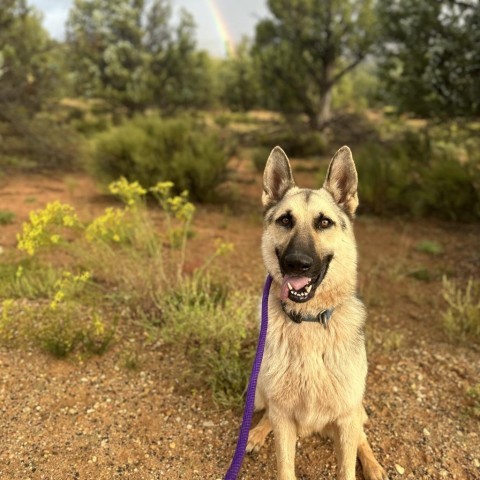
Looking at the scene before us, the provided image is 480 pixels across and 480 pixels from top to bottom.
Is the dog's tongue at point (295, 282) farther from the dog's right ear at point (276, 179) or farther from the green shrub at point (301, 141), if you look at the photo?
the green shrub at point (301, 141)

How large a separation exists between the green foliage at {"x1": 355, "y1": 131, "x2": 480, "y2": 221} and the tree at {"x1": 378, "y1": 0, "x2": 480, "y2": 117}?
107 cm

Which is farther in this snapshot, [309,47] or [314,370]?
[309,47]

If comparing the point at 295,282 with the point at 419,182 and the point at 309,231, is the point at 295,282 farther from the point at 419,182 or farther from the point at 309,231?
the point at 419,182

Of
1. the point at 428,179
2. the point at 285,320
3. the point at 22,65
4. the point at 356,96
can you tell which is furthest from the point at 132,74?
the point at 356,96

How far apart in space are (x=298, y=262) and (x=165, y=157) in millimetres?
7026

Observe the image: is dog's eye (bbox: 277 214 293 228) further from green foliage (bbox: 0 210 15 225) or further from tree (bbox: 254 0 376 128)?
tree (bbox: 254 0 376 128)

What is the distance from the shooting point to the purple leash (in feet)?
7.13

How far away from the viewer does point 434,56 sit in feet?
22.7

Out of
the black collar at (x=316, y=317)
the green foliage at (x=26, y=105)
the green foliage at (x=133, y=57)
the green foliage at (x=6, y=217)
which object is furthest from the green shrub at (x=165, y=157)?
the green foliage at (x=133, y=57)

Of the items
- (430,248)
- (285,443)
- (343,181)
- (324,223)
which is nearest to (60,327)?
(285,443)

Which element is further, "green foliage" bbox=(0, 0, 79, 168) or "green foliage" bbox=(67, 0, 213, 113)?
"green foliage" bbox=(67, 0, 213, 113)

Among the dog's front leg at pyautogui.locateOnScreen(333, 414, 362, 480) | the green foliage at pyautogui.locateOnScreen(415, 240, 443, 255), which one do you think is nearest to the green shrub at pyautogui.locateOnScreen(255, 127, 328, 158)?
the green foliage at pyautogui.locateOnScreen(415, 240, 443, 255)

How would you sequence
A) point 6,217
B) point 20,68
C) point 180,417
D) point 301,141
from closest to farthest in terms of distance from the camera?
point 180,417, point 6,217, point 20,68, point 301,141

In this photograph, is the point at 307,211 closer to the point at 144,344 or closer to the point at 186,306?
the point at 186,306
